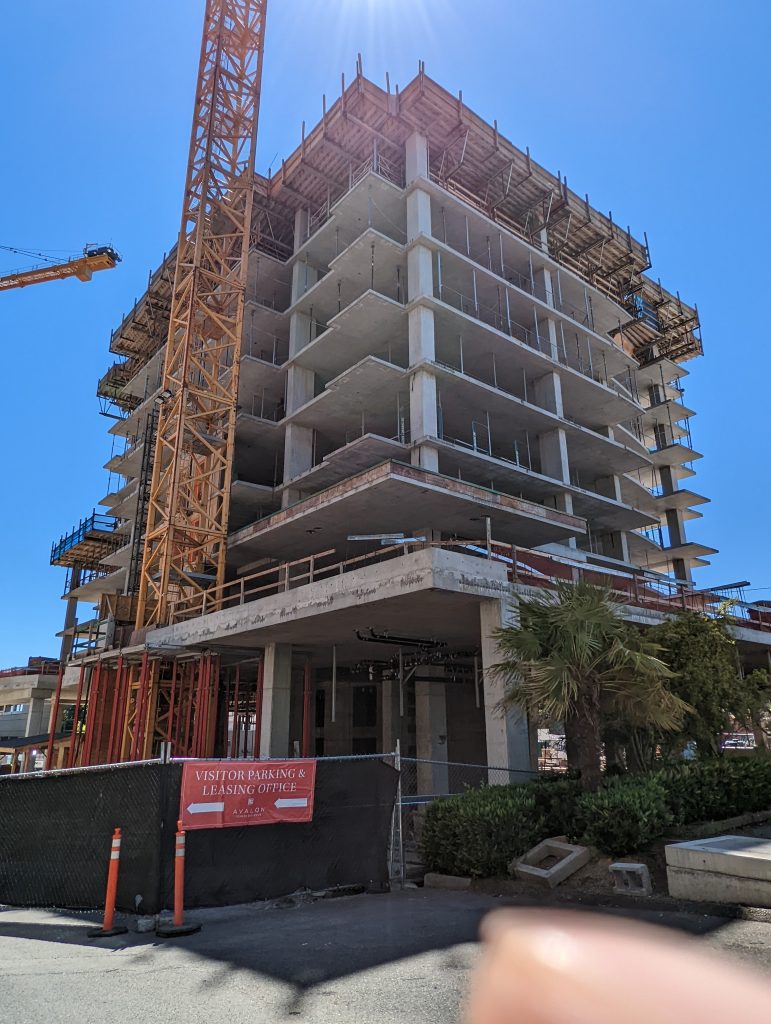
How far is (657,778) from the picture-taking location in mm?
11602

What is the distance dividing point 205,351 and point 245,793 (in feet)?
103

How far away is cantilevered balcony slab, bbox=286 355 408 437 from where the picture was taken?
99.3ft

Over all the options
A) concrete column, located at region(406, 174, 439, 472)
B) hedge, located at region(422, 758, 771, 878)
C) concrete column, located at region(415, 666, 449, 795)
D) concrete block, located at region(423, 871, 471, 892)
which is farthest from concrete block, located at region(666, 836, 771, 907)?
concrete column, located at region(406, 174, 439, 472)

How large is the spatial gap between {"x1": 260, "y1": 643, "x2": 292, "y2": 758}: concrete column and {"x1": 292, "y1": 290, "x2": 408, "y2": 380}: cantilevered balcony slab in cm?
1640

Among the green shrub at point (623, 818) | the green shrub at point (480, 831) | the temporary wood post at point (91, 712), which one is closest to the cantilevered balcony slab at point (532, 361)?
the temporary wood post at point (91, 712)

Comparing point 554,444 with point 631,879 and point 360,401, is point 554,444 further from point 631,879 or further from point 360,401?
point 631,879

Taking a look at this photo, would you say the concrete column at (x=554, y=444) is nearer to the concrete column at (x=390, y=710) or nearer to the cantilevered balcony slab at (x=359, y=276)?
the cantilevered balcony slab at (x=359, y=276)

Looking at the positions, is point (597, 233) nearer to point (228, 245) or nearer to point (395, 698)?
point (228, 245)

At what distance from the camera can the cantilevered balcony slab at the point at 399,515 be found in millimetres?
27109

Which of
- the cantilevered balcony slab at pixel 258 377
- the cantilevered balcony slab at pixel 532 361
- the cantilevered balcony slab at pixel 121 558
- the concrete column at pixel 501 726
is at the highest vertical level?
the cantilevered balcony slab at pixel 258 377

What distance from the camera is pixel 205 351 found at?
3656cm

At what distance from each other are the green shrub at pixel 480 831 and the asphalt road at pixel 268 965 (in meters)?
1.76

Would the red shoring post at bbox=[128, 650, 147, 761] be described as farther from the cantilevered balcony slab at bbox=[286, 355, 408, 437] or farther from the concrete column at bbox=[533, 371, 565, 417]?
the concrete column at bbox=[533, 371, 565, 417]

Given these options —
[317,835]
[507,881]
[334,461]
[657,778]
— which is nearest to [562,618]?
[657,778]
